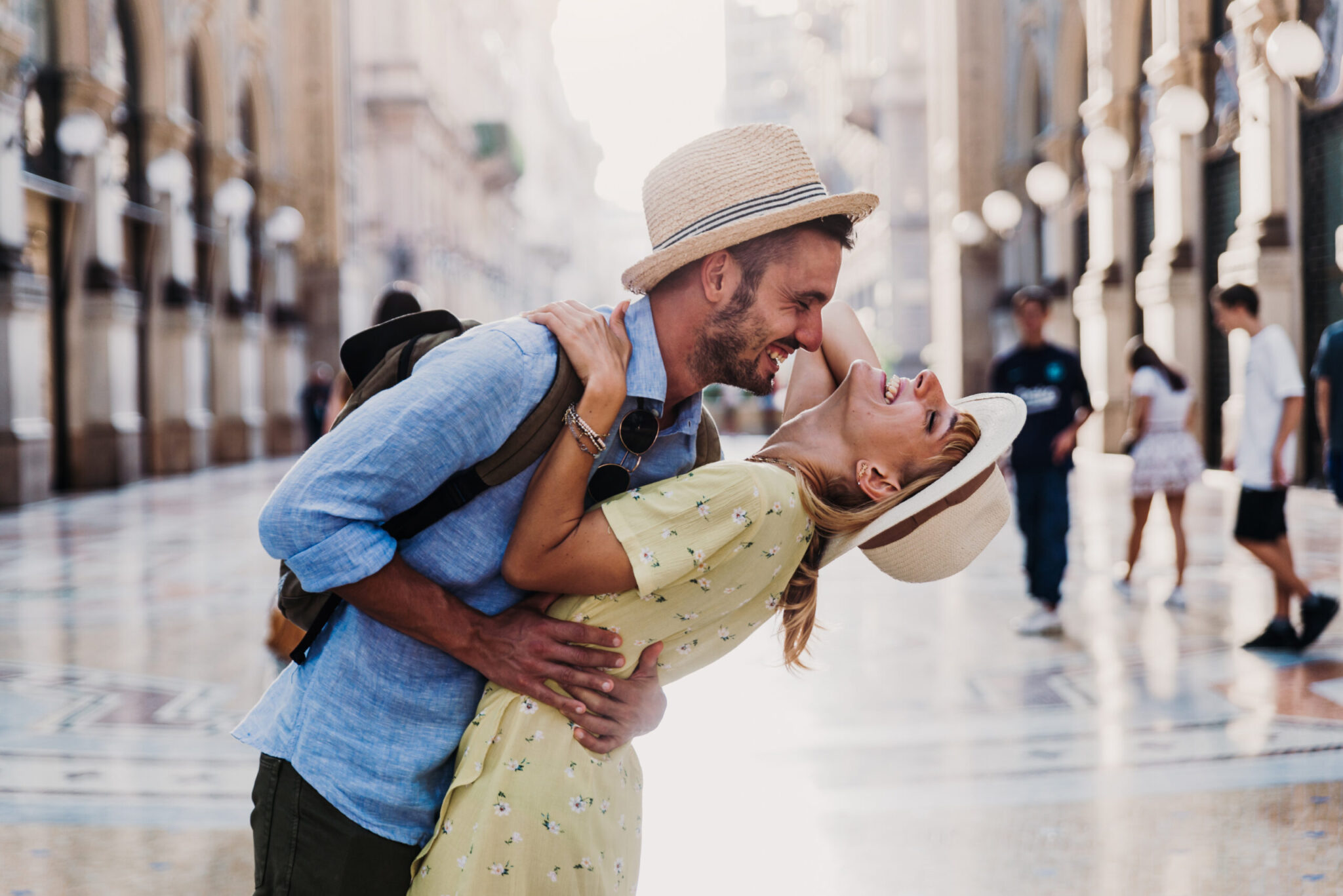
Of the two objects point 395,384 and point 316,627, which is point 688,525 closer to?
point 395,384

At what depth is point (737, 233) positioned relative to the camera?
1.62m

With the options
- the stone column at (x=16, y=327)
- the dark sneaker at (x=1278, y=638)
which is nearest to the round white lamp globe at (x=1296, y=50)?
the dark sneaker at (x=1278, y=638)

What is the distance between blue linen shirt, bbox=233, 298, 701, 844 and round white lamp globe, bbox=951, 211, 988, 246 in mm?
22723

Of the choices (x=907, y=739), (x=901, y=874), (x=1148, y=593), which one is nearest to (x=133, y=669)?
(x=907, y=739)

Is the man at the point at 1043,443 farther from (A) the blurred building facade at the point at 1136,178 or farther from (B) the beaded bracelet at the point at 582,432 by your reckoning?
(B) the beaded bracelet at the point at 582,432

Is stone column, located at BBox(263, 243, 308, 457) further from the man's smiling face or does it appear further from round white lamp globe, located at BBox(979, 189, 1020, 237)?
the man's smiling face

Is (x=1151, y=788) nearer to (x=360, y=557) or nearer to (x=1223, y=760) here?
(x=1223, y=760)

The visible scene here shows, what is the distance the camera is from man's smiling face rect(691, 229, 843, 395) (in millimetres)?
1676

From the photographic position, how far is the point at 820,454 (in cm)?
179

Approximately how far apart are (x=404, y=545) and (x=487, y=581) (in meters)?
0.13

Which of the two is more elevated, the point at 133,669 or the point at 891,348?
the point at 891,348

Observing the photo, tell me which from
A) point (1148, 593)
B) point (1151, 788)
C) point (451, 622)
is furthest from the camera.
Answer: point (1148, 593)

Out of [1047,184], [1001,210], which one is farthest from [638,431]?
[1001,210]

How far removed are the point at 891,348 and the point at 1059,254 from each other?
13.4 m
